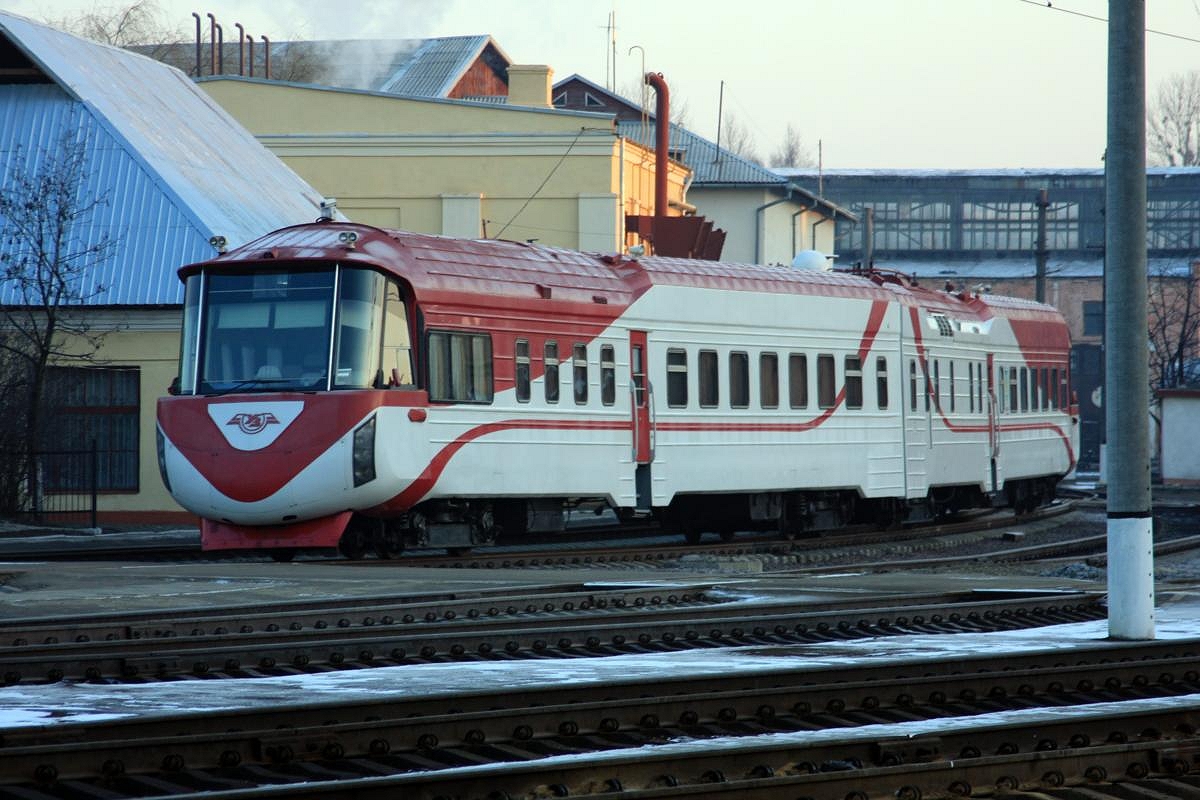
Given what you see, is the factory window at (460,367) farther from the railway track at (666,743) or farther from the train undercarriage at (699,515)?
the railway track at (666,743)

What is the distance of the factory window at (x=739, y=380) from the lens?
23.4m

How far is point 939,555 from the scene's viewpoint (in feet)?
79.9

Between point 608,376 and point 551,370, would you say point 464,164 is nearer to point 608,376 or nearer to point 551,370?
point 608,376

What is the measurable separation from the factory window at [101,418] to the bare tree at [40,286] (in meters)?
0.39

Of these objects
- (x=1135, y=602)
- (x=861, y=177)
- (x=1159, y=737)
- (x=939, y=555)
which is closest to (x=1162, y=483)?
(x=939, y=555)

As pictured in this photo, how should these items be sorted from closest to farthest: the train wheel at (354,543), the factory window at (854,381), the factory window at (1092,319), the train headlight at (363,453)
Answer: the train headlight at (363,453) → the train wheel at (354,543) → the factory window at (854,381) → the factory window at (1092,319)

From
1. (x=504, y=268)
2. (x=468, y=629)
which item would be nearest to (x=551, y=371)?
(x=504, y=268)

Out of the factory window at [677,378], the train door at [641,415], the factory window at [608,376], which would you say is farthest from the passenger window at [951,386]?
the factory window at [608,376]

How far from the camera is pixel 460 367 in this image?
19000 mm

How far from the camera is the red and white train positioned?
18.0 metres

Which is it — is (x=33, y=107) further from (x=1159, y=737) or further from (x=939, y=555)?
(x=1159, y=737)

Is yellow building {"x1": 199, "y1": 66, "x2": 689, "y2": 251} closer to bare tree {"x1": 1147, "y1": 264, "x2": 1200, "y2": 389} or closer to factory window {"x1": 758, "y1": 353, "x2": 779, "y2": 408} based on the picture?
bare tree {"x1": 1147, "y1": 264, "x2": 1200, "y2": 389}

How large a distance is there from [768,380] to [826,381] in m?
1.43

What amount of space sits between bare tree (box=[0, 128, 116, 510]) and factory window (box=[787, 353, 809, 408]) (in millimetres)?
11053
